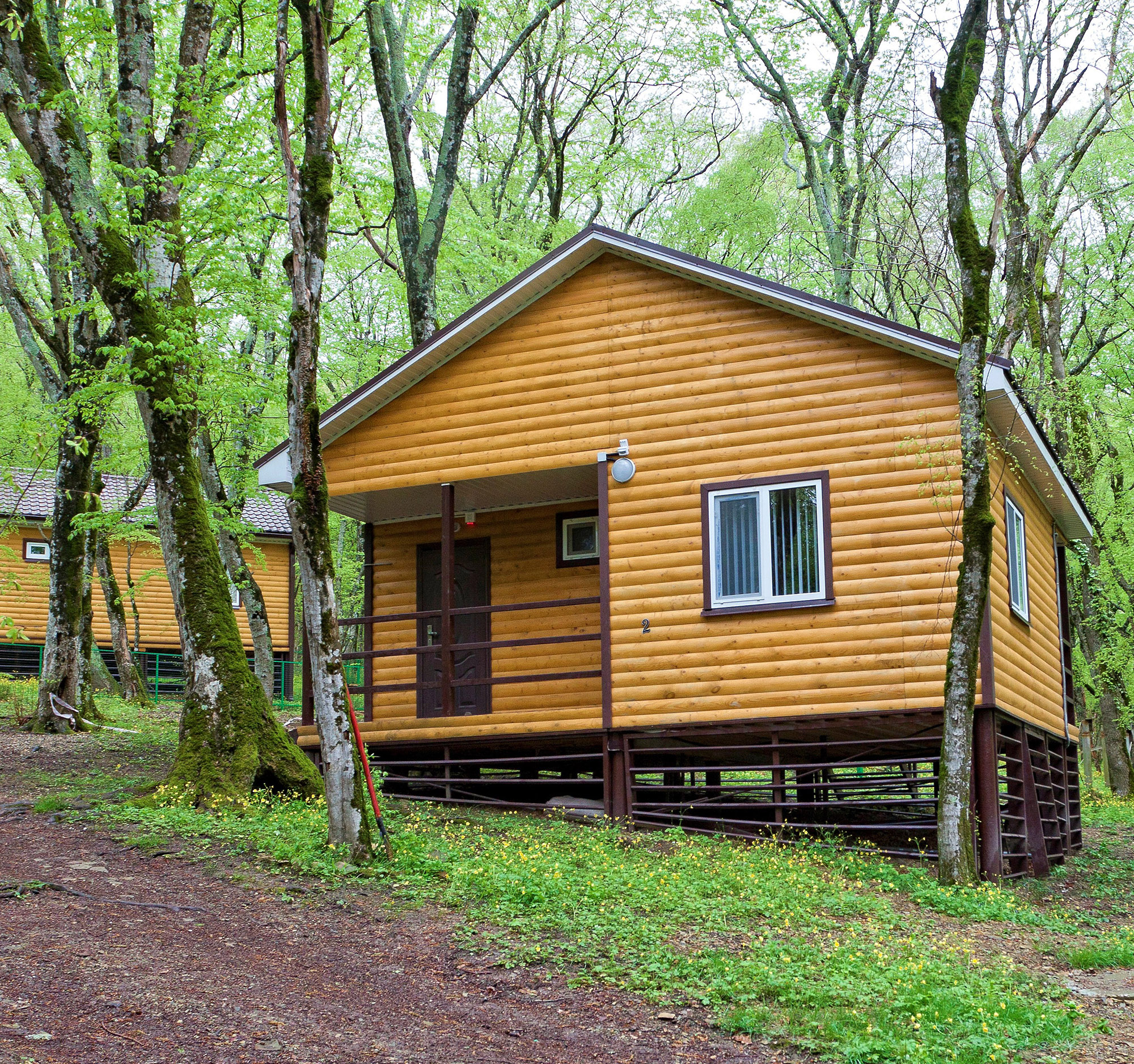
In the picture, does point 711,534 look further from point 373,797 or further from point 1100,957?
point 1100,957

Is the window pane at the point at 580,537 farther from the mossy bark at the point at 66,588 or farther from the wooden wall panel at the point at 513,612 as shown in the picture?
the mossy bark at the point at 66,588

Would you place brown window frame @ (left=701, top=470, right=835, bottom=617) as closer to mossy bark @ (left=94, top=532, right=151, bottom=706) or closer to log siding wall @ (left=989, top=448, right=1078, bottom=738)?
log siding wall @ (left=989, top=448, right=1078, bottom=738)

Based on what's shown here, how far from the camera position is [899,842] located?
43.5 ft

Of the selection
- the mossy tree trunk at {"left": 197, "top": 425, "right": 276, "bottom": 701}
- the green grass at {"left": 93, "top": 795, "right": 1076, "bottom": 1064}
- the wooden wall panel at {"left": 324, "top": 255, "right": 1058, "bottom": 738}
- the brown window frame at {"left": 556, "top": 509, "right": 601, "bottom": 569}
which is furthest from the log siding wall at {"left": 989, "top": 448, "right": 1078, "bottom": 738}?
the mossy tree trunk at {"left": 197, "top": 425, "right": 276, "bottom": 701}

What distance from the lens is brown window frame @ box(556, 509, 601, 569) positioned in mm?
15523

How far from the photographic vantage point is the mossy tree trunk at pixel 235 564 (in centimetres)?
2044

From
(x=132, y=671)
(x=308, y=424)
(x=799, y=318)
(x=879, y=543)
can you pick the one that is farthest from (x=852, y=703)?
(x=132, y=671)

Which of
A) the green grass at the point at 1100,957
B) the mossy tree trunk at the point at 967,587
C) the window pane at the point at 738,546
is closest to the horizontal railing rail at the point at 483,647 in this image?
the window pane at the point at 738,546

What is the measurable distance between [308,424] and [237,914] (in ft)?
13.5

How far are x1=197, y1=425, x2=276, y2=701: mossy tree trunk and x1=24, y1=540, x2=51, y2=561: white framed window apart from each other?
10.7m

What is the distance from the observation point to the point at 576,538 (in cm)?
1573

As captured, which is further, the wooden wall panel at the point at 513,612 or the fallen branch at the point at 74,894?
the wooden wall panel at the point at 513,612

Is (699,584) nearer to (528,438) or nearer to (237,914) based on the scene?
(528,438)

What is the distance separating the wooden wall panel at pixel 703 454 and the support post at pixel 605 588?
0.09m
